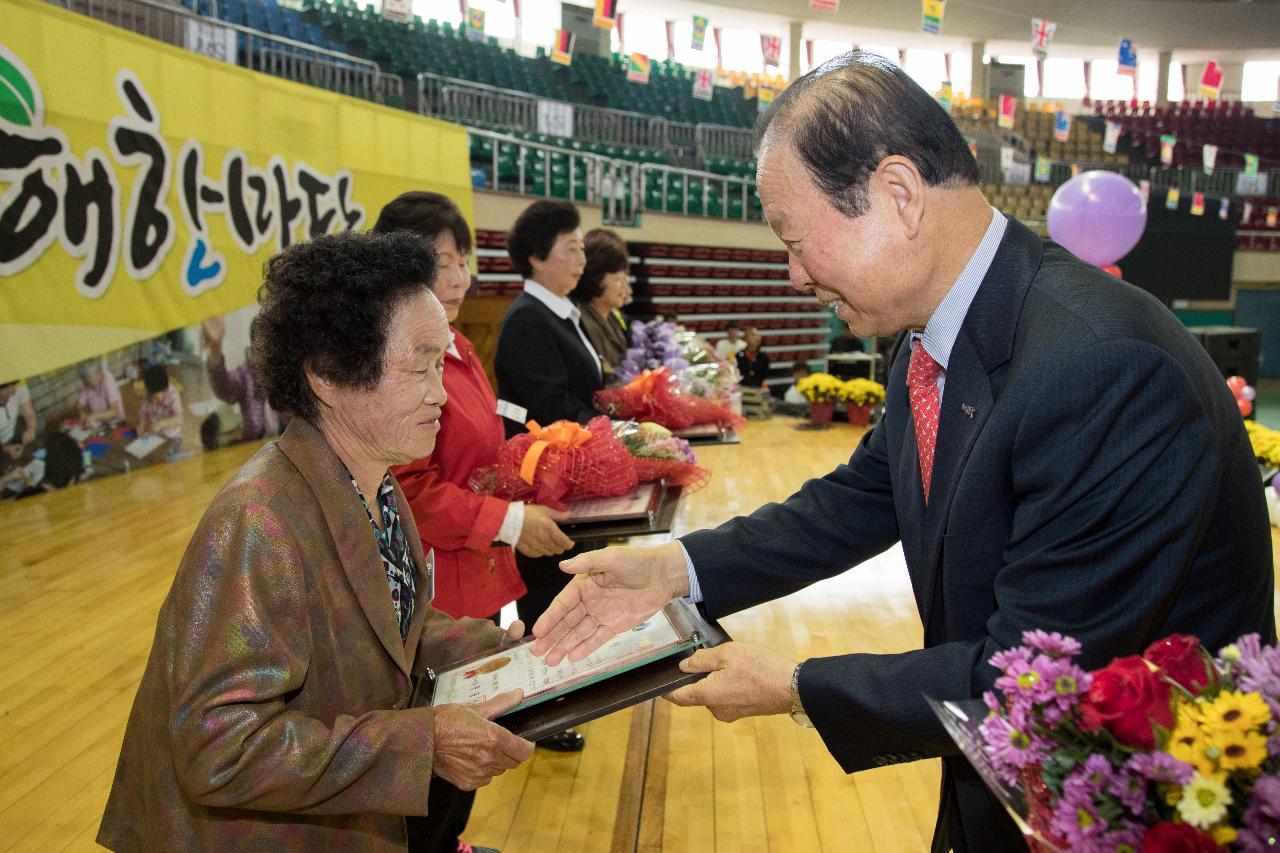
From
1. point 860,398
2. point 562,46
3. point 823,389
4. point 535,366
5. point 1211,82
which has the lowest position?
point 860,398

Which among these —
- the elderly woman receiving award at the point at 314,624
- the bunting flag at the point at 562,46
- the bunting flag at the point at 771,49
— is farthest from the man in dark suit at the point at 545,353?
the bunting flag at the point at 771,49

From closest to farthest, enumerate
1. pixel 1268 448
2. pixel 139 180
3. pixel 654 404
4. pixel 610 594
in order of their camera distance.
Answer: pixel 610 594 < pixel 654 404 < pixel 1268 448 < pixel 139 180

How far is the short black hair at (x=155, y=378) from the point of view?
6324 millimetres

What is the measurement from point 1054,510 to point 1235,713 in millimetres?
341

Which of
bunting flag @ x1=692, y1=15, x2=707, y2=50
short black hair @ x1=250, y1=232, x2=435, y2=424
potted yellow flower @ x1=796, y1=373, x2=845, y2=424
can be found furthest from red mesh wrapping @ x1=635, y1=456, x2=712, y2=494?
bunting flag @ x1=692, y1=15, x2=707, y2=50

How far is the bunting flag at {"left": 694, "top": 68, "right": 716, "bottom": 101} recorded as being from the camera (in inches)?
656

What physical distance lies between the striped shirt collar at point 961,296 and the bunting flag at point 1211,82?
20383 millimetres

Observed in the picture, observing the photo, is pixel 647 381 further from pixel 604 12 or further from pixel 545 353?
pixel 604 12

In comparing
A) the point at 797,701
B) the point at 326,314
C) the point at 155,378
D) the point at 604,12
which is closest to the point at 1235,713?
the point at 797,701

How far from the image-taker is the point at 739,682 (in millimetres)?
1205

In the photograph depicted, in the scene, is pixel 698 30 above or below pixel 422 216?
above

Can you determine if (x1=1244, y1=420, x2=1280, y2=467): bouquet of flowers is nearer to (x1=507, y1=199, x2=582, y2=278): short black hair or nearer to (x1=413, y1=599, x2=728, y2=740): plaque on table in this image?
(x1=507, y1=199, x2=582, y2=278): short black hair

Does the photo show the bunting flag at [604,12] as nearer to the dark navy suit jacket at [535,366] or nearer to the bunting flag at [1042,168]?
the bunting flag at [1042,168]

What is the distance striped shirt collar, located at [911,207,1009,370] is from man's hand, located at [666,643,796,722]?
0.40 m
